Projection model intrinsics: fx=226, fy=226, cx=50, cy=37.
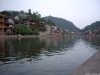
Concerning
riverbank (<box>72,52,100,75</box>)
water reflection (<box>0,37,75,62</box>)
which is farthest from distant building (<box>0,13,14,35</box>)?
riverbank (<box>72,52,100,75</box>)

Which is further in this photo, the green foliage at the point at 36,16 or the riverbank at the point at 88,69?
the green foliage at the point at 36,16

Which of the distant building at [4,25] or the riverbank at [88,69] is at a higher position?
the distant building at [4,25]

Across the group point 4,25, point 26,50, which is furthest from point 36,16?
point 26,50

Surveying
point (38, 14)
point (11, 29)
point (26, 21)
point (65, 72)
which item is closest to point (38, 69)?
point (65, 72)

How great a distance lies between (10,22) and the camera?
10150 cm

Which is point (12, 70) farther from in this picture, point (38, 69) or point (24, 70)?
point (38, 69)

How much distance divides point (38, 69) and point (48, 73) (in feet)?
5.32

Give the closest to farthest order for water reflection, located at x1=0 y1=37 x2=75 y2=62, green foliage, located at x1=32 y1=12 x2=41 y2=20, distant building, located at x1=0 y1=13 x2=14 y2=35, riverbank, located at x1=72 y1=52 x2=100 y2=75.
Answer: riverbank, located at x1=72 y1=52 x2=100 y2=75 → water reflection, located at x1=0 y1=37 x2=75 y2=62 → distant building, located at x1=0 y1=13 x2=14 y2=35 → green foliage, located at x1=32 y1=12 x2=41 y2=20

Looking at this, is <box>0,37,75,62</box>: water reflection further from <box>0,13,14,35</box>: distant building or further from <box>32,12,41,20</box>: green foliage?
<box>32,12,41,20</box>: green foliage

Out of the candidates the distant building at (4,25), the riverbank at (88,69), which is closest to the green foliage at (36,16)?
the distant building at (4,25)

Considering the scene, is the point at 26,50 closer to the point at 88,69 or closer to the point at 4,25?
the point at 88,69

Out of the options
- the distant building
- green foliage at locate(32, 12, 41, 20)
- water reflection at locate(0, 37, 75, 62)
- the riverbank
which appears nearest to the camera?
the riverbank

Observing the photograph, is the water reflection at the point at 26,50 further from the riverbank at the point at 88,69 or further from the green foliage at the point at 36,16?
the green foliage at the point at 36,16

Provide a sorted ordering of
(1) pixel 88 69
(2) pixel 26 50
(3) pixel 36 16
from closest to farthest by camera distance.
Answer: (1) pixel 88 69
(2) pixel 26 50
(3) pixel 36 16
